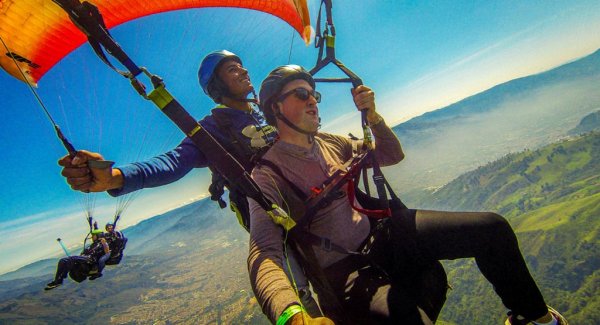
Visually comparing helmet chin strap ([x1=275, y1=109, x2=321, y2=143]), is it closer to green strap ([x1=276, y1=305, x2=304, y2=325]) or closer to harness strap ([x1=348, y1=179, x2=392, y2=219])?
harness strap ([x1=348, y1=179, x2=392, y2=219])

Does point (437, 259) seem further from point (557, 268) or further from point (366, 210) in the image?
point (557, 268)

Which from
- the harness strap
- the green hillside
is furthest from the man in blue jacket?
the green hillside

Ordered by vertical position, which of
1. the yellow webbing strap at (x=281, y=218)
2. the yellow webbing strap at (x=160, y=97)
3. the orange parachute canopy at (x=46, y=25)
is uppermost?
the orange parachute canopy at (x=46, y=25)

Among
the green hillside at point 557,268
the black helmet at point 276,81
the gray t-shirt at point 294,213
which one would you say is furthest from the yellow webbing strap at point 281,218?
the green hillside at point 557,268

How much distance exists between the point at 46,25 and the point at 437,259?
586cm

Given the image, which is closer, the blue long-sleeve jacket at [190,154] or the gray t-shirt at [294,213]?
the gray t-shirt at [294,213]

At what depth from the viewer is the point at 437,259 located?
245 centimetres

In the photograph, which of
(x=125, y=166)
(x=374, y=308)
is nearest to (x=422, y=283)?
(x=374, y=308)

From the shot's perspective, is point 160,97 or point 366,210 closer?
point 160,97

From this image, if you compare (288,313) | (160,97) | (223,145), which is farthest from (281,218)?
(223,145)

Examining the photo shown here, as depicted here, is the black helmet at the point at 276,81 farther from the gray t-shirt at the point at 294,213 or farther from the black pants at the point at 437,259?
the black pants at the point at 437,259

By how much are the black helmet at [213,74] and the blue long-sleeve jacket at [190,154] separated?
455 millimetres

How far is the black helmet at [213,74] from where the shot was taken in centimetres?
425

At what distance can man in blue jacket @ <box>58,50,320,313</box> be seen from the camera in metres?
1.89
